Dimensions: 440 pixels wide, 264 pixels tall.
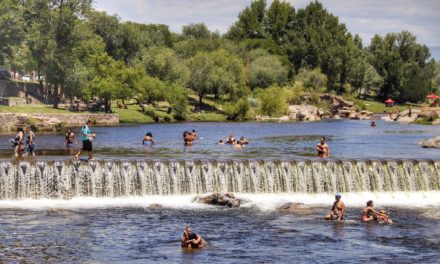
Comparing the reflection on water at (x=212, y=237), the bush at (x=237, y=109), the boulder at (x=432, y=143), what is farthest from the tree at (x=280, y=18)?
the reflection on water at (x=212, y=237)

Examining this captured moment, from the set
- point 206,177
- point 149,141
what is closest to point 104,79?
point 149,141

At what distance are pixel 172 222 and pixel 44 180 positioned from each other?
11.4 meters

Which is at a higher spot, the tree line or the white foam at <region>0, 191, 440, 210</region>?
the tree line

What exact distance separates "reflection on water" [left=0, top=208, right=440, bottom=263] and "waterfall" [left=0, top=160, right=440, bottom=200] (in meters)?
4.23

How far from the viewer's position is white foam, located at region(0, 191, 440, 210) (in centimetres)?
4356

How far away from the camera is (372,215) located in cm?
3934

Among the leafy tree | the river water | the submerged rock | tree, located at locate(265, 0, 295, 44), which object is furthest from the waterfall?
tree, located at locate(265, 0, 295, 44)

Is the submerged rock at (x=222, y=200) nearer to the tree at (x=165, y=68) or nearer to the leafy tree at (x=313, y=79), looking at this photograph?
the tree at (x=165, y=68)

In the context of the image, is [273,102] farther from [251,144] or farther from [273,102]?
[251,144]

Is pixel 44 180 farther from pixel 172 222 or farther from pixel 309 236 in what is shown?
pixel 309 236

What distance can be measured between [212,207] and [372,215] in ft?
31.7

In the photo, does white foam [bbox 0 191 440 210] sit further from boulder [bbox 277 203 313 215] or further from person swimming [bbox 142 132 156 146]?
person swimming [bbox 142 132 156 146]

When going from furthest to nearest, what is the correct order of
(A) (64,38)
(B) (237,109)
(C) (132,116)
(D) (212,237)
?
1. (B) (237,109)
2. (C) (132,116)
3. (A) (64,38)
4. (D) (212,237)

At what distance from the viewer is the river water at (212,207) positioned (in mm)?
32438
